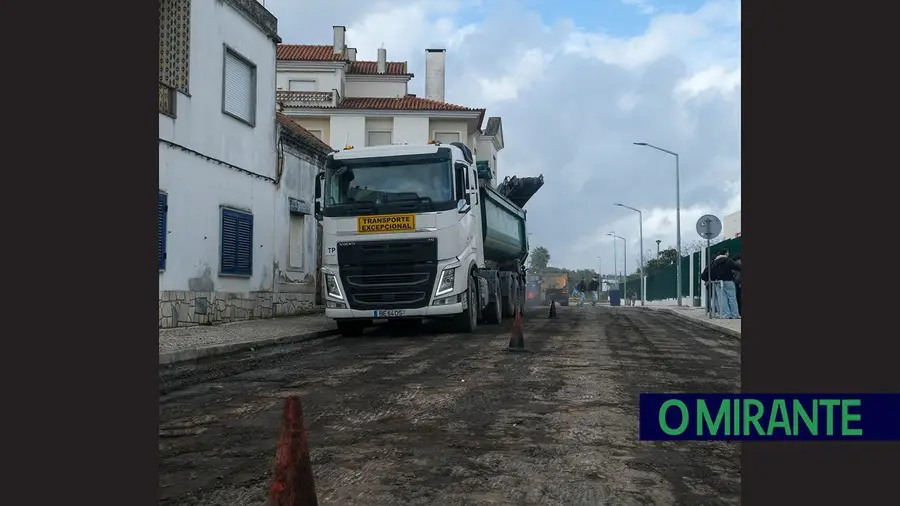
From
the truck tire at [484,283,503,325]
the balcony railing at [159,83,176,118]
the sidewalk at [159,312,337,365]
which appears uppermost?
the balcony railing at [159,83,176,118]

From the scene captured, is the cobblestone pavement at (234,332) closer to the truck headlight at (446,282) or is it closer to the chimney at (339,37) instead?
the truck headlight at (446,282)

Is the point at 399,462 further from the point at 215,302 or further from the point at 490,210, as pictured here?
the point at 490,210

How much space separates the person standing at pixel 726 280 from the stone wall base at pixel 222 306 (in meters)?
11.3

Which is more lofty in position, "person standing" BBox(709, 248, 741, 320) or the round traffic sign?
the round traffic sign

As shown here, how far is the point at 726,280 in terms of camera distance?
20828 millimetres

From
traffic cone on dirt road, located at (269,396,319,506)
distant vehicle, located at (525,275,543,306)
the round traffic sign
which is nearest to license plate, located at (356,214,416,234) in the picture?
the round traffic sign

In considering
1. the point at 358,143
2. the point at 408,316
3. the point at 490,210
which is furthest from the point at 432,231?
the point at 358,143

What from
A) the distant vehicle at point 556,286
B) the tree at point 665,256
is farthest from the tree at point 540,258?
the distant vehicle at point 556,286

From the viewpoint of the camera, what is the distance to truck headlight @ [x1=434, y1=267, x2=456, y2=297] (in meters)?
14.3

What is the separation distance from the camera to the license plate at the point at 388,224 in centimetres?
1420

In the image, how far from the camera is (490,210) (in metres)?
18.9

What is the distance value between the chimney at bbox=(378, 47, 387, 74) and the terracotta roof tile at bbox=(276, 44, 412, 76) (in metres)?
0.25

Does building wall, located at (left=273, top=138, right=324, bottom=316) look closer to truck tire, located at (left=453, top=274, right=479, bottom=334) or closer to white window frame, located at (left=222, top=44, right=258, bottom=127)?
white window frame, located at (left=222, top=44, right=258, bottom=127)

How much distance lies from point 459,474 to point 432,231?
9.70m
